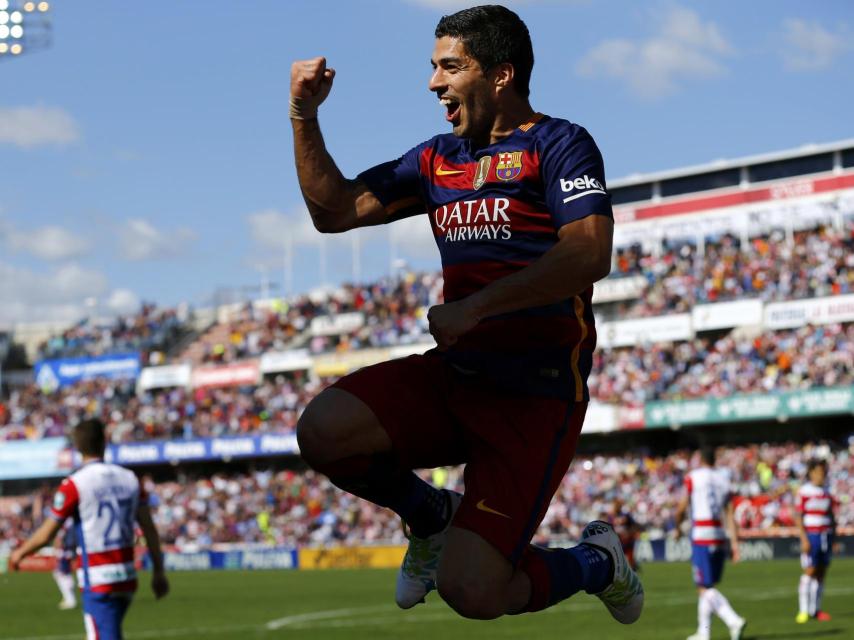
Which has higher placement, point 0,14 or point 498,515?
point 0,14

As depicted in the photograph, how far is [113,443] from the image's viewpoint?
180 feet

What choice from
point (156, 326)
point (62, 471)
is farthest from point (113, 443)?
point (156, 326)

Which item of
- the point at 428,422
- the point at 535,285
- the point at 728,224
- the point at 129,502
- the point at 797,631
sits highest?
the point at 728,224

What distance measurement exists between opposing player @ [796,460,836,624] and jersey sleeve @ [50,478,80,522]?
411 inches

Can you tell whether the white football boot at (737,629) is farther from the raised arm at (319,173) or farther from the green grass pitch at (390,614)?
the raised arm at (319,173)

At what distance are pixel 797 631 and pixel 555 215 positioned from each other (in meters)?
Result: 12.2

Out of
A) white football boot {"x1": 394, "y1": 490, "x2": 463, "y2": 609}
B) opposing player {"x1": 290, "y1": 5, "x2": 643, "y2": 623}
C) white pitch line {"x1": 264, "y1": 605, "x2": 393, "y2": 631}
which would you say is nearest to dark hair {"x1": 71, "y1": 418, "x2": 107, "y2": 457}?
white football boot {"x1": 394, "y1": 490, "x2": 463, "y2": 609}

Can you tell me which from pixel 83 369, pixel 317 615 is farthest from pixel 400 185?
pixel 83 369

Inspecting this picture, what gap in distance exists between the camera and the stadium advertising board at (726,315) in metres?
42.5

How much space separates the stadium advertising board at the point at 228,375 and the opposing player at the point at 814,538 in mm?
37857

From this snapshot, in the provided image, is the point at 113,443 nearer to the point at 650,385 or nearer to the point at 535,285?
the point at 650,385

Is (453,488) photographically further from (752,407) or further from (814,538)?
(814,538)

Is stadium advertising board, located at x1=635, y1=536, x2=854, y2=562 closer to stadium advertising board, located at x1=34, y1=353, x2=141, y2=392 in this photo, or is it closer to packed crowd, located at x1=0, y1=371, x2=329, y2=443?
packed crowd, located at x1=0, y1=371, x2=329, y2=443

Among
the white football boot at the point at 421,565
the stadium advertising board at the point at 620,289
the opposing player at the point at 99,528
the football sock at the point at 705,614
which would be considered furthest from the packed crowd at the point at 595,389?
the white football boot at the point at 421,565
